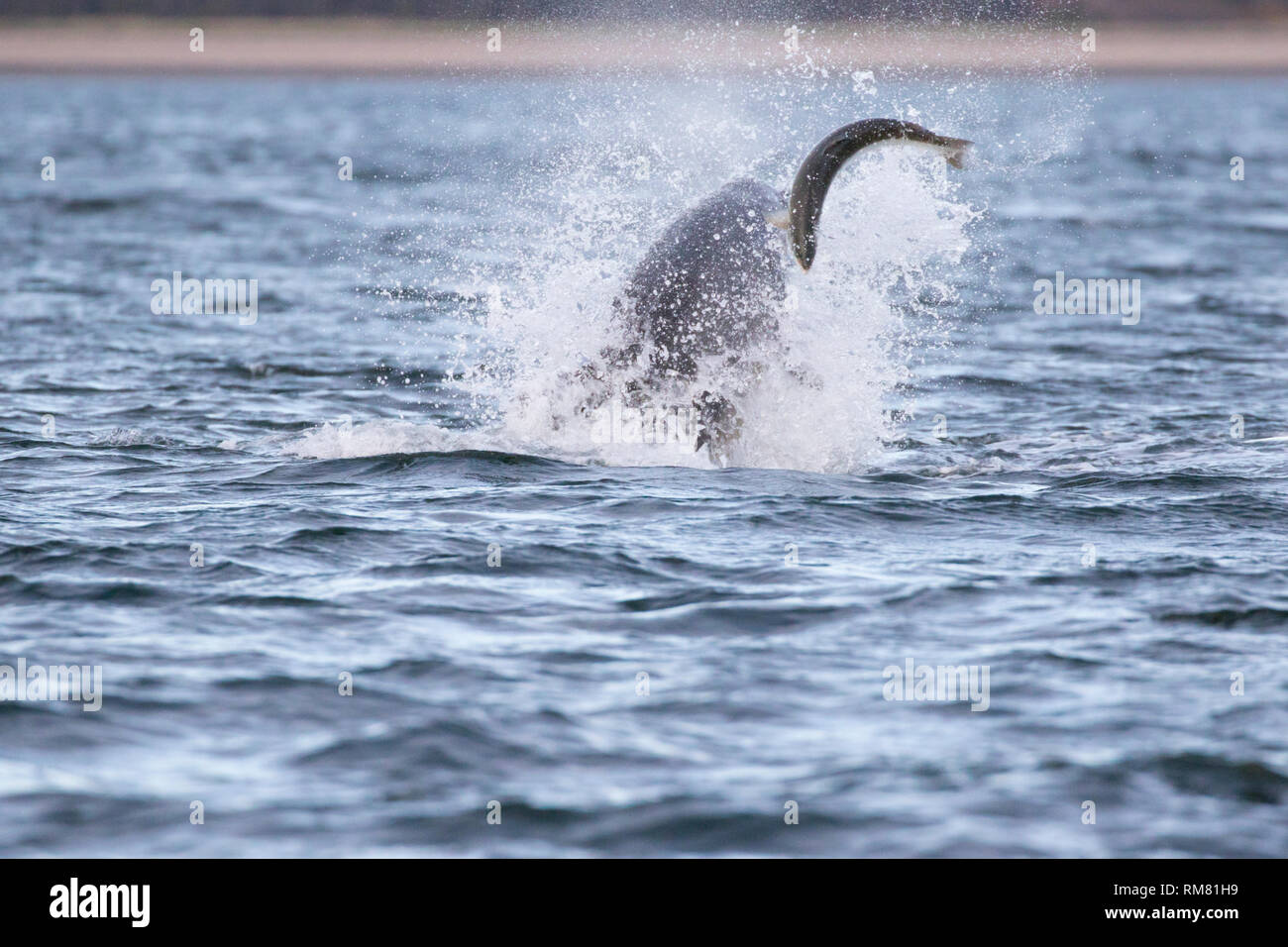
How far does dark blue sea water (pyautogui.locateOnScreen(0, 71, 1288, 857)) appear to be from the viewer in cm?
820

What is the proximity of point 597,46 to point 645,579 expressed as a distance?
119m

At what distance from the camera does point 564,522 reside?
13.0 meters

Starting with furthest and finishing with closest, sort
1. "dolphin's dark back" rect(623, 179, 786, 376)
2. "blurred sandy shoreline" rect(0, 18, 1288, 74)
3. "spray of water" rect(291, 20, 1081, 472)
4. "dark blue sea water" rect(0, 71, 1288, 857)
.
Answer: "blurred sandy shoreline" rect(0, 18, 1288, 74)
"spray of water" rect(291, 20, 1081, 472)
"dolphin's dark back" rect(623, 179, 786, 376)
"dark blue sea water" rect(0, 71, 1288, 857)

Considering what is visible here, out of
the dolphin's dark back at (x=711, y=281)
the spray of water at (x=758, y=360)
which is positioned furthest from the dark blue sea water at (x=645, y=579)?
the dolphin's dark back at (x=711, y=281)

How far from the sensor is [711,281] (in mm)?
14641

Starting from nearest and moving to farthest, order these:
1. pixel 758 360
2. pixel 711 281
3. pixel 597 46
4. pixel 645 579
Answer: pixel 645 579 → pixel 711 281 → pixel 758 360 → pixel 597 46

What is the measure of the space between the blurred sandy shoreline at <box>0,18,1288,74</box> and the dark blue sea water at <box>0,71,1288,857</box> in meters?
97.5

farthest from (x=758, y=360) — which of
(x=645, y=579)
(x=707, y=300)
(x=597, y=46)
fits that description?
(x=597, y=46)

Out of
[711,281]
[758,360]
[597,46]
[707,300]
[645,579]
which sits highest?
[597,46]

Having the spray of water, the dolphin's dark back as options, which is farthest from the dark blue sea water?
the dolphin's dark back

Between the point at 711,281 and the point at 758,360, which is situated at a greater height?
the point at 711,281

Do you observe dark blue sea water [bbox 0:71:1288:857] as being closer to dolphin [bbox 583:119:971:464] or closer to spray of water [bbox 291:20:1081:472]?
spray of water [bbox 291:20:1081:472]

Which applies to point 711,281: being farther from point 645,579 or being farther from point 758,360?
point 645,579

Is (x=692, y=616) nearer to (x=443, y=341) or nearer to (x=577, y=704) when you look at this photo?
(x=577, y=704)
